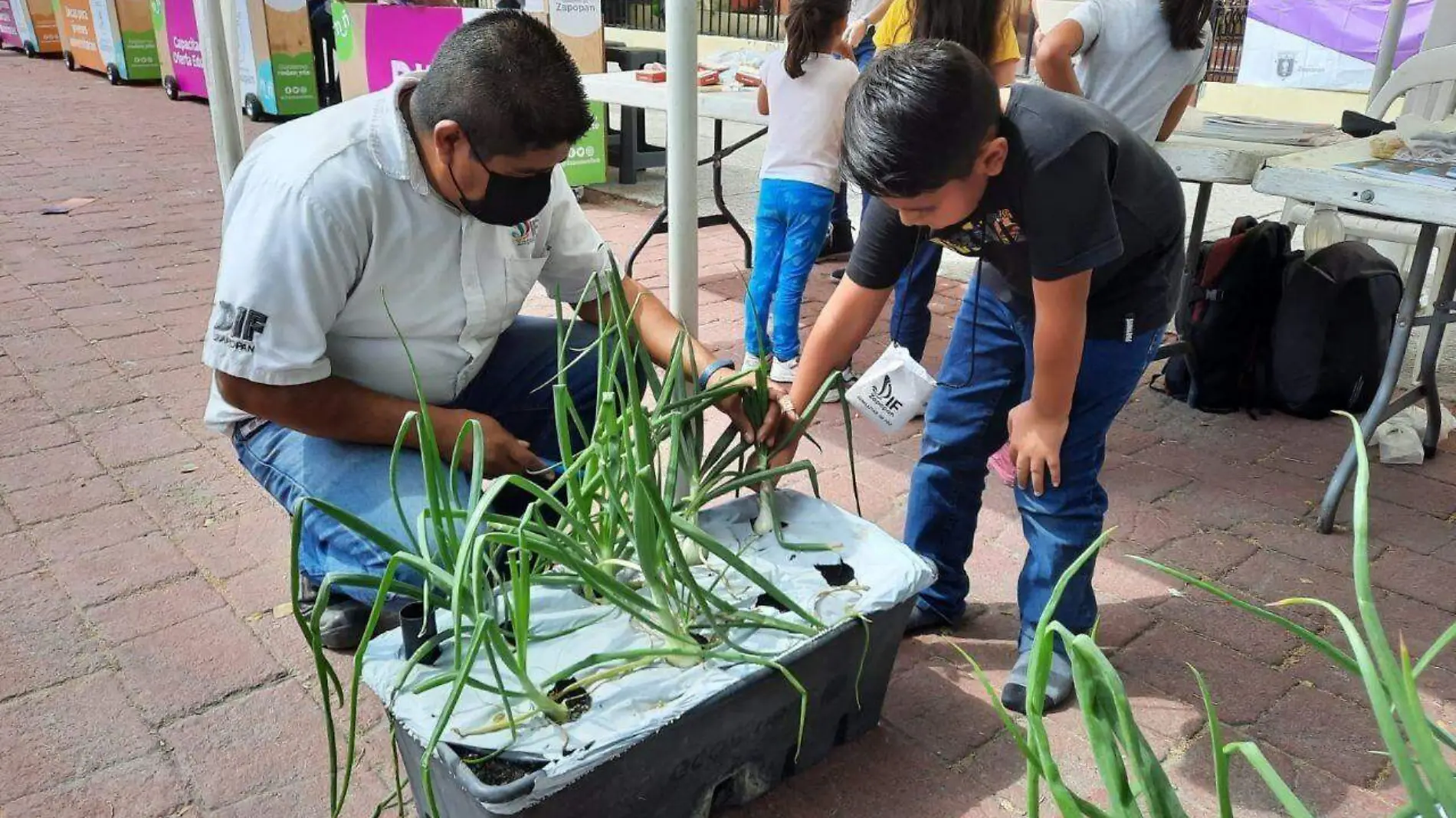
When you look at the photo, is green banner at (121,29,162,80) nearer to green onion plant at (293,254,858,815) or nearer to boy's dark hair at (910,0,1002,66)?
boy's dark hair at (910,0,1002,66)

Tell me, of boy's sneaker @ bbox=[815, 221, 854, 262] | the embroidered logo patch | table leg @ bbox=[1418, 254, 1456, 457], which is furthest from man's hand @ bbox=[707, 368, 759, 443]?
boy's sneaker @ bbox=[815, 221, 854, 262]

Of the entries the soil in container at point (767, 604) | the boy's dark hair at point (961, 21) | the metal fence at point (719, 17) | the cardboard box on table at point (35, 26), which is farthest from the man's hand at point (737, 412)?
the cardboard box on table at point (35, 26)

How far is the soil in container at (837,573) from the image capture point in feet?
5.70

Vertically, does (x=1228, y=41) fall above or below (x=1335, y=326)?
above

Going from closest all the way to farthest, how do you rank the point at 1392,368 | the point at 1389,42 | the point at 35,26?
the point at 1392,368, the point at 1389,42, the point at 35,26

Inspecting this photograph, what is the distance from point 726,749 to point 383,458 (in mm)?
811

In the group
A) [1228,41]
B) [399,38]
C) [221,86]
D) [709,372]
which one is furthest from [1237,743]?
[1228,41]

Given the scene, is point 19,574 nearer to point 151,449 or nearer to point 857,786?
point 151,449

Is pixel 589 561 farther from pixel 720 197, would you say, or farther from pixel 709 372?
pixel 720 197

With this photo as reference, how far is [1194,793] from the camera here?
1813mm

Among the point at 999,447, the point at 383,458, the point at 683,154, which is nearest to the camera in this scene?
the point at 383,458

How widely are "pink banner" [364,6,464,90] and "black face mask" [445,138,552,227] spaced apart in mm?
4679

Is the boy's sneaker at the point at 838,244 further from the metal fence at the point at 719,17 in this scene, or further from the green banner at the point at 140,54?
the green banner at the point at 140,54

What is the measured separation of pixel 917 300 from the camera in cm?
338
